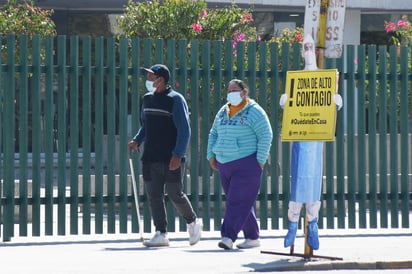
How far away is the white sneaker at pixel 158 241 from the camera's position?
12.7 meters

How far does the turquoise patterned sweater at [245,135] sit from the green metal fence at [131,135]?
4.40 ft

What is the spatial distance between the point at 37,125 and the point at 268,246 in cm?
270

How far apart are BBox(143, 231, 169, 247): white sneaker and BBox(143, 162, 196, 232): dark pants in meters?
0.06

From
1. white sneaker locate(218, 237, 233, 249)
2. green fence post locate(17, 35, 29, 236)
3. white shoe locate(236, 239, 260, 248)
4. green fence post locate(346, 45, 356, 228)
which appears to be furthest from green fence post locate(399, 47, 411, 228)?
green fence post locate(17, 35, 29, 236)

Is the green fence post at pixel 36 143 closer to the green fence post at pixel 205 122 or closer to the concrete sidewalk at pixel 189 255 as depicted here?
the concrete sidewalk at pixel 189 255

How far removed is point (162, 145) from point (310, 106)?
1818mm

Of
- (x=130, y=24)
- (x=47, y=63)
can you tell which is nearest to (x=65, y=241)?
(x=47, y=63)

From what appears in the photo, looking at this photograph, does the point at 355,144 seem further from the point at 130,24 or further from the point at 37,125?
the point at 130,24

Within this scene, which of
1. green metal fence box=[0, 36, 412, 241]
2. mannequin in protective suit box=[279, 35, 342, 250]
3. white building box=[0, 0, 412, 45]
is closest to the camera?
mannequin in protective suit box=[279, 35, 342, 250]

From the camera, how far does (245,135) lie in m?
12.2

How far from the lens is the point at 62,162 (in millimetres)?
13312

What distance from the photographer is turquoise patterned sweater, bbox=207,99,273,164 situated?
12164 mm

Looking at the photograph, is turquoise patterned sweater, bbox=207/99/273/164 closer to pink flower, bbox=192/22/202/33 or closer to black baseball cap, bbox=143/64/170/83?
black baseball cap, bbox=143/64/170/83

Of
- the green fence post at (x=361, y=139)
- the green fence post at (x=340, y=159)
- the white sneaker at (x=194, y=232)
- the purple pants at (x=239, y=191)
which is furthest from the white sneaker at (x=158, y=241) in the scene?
the green fence post at (x=361, y=139)
